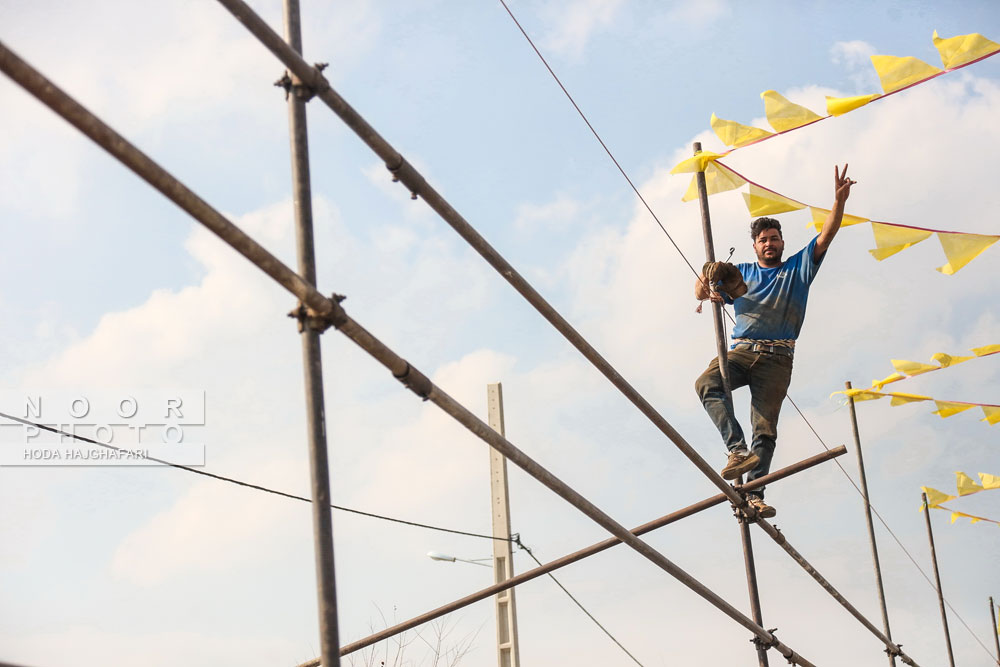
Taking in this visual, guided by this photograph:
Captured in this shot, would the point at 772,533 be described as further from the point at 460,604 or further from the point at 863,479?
the point at 863,479

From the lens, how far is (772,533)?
20.6 ft

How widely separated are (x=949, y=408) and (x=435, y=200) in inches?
410

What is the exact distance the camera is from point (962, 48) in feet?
23.7

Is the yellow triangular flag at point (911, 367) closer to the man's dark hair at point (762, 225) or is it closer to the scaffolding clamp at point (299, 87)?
the man's dark hair at point (762, 225)

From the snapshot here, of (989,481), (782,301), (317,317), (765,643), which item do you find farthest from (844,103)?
(989,481)

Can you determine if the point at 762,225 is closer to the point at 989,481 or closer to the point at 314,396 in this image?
the point at 314,396

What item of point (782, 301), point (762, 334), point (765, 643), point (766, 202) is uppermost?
point (766, 202)

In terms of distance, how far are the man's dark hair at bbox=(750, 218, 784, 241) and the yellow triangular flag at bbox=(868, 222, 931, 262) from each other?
7.01ft

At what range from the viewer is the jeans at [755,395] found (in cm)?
604

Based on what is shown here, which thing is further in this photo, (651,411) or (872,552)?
(872,552)

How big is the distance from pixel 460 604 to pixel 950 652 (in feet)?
49.5

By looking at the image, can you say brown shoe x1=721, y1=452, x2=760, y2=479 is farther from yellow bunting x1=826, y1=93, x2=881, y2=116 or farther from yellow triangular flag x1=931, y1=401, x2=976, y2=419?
yellow triangular flag x1=931, y1=401, x2=976, y2=419

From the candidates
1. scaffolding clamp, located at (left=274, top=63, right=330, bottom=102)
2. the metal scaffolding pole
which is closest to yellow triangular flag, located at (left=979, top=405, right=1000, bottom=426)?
the metal scaffolding pole

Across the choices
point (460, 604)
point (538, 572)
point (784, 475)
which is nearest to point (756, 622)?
point (784, 475)
